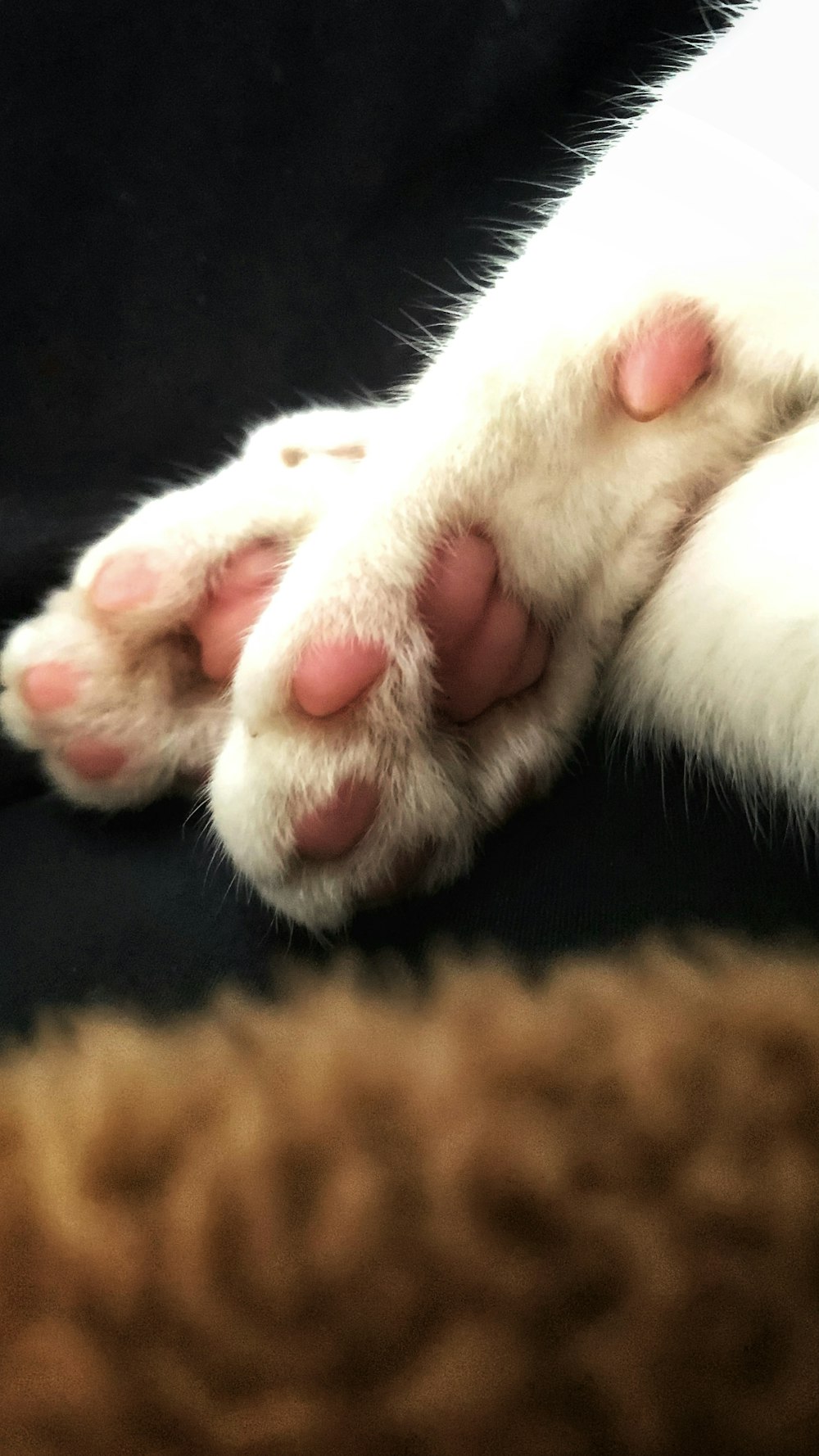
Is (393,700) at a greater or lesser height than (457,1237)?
greater

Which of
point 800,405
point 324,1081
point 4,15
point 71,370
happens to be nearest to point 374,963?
point 324,1081

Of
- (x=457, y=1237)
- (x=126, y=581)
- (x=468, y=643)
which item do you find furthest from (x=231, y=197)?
(x=457, y=1237)

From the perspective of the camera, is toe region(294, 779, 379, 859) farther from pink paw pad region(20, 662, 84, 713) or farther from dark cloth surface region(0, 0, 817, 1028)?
dark cloth surface region(0, 0, 817, 1028)

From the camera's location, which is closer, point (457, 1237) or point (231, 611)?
point (457, 1237)

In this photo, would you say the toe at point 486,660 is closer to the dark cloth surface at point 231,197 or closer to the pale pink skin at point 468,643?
the pale pink skin at point 468,643

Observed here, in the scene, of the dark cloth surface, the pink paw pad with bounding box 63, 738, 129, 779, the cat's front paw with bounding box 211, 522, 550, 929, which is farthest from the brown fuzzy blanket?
the dark cloth surface

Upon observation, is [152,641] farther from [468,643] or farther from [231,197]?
[231,197]
